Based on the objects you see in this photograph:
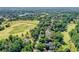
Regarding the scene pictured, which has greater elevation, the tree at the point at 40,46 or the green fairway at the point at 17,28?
the green fairway at the point at 17,28

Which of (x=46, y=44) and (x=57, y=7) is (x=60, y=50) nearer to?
(x=46, y=44)

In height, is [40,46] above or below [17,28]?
below

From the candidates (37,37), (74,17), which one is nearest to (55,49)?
(37,37)

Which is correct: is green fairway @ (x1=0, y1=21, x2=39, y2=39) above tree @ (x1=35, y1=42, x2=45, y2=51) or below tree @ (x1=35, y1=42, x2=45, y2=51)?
above

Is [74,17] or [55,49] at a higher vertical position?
[74,17]
